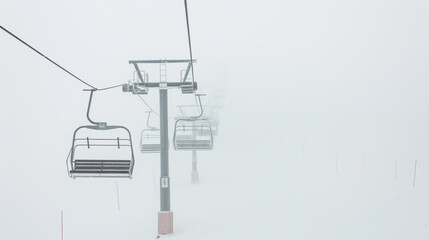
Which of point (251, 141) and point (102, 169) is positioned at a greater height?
point (102, 169)

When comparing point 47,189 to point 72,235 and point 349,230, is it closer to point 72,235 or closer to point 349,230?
point 72,235

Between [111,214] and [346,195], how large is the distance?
11.1 meters

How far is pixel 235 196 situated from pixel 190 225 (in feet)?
21.2

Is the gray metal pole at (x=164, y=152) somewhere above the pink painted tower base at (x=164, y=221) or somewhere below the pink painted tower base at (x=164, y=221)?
above

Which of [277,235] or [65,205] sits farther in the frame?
[65,205]

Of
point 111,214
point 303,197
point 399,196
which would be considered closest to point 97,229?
point 111,214

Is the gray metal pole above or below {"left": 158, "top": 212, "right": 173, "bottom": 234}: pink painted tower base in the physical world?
above

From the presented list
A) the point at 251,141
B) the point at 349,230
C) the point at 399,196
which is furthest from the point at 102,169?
the point at 251,141

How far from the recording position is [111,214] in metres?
15.0

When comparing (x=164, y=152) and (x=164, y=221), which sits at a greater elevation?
(x=164, y=152)

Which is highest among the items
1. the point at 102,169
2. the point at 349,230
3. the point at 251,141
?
the point at 102,169

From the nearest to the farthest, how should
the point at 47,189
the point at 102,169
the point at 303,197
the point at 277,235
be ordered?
the point at 102,169, the point at 277,235, the point at 303,197, the point at 47,189

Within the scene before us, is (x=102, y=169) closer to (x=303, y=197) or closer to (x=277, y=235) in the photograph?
(x=277, y=235)

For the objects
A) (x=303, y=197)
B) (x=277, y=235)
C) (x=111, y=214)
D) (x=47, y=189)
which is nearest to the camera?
(x=277, y=235)
